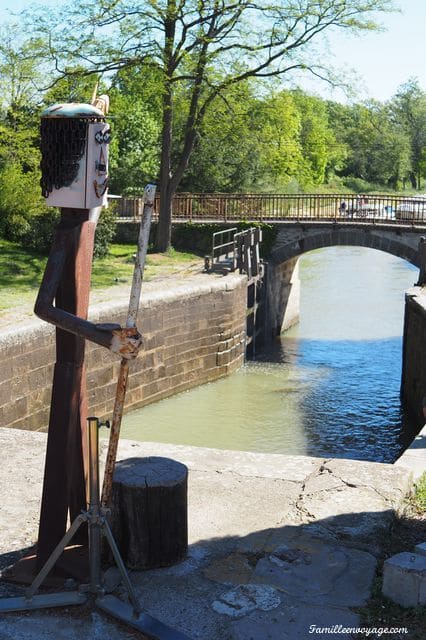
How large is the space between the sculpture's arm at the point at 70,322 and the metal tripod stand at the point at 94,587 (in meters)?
0.42

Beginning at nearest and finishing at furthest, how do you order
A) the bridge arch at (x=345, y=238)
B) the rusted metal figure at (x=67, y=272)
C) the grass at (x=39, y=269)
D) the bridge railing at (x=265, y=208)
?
the rusted metal figure at (x=67, y=272) < the grass at (x=39, y=269) < the bridge arch at (x=345, y=238) < the bridge railing at (x=265, y=208)

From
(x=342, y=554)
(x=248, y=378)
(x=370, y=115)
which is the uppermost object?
(x=370, y=115)

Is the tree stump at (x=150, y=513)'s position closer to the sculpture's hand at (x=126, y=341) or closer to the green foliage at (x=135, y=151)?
the sculpture's hand at (x=126, y=341)

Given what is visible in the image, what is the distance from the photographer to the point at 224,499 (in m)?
6.49

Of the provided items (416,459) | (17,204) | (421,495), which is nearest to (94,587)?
(421,495)

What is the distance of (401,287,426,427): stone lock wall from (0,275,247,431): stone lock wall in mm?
3813

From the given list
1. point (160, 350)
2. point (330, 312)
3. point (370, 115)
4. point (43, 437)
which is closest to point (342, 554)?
point (43, 437)

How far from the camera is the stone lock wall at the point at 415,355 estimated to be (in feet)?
51.4

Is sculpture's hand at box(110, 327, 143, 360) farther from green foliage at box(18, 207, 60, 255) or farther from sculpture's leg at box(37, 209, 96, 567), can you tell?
green foliage at box(18, 207, 60, 255)

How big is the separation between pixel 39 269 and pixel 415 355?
8437mm

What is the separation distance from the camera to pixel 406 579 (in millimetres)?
4742

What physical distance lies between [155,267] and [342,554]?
54.9 feet

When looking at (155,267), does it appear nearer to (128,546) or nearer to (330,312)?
(330,312)

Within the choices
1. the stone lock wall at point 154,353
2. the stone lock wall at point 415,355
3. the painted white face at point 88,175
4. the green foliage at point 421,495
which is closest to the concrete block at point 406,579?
the green foliage at point 421,495
